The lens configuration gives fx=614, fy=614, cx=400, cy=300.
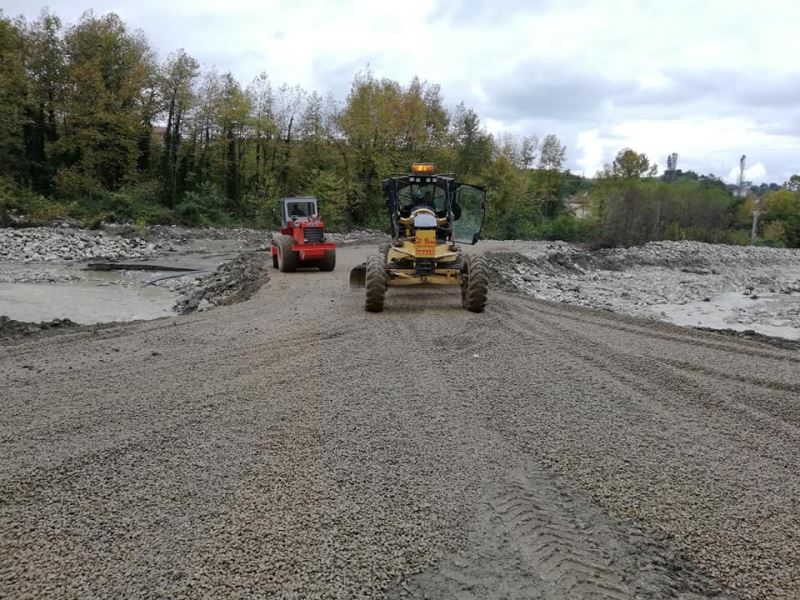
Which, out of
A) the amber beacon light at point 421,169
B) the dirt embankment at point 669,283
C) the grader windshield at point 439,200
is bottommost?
the dirt embankment at point 669,283

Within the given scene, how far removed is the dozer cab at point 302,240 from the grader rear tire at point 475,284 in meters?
7.20

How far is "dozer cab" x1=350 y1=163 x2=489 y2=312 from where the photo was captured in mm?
10711

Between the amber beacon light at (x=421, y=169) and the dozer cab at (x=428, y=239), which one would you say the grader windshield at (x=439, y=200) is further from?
the amber beacon light at (x=421, y=169)

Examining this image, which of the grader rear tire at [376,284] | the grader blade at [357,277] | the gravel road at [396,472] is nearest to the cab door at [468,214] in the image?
the grader blade at [357,277]

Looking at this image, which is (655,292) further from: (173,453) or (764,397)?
(173,453)

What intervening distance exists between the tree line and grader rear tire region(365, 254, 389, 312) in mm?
26448

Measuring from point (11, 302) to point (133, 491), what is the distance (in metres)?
13.1

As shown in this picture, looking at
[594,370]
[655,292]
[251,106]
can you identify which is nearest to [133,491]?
[594,370]

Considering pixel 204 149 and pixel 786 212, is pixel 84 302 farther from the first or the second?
pixel 786 212

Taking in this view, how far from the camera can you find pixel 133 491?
162 inches

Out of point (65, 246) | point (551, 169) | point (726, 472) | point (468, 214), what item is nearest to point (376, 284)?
point (468, 214)

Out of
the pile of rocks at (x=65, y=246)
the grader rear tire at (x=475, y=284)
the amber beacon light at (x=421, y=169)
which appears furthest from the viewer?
the pile of rocks at (x=65, y=246)

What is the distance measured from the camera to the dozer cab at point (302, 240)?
17.3 metres

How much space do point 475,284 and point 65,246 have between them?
20.4 meters
